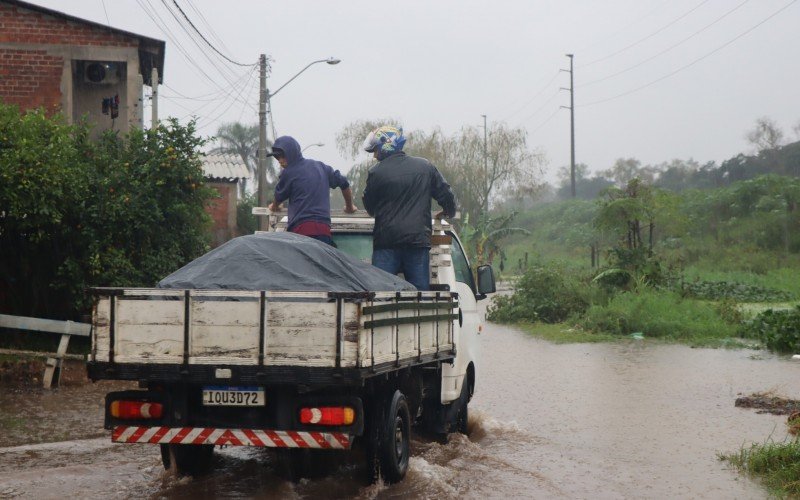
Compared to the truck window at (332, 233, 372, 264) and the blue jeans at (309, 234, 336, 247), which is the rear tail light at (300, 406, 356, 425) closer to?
the blue jeans at (309, 234, 336, 247)

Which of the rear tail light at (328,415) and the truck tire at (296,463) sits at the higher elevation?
the rear tail light at (328,415)

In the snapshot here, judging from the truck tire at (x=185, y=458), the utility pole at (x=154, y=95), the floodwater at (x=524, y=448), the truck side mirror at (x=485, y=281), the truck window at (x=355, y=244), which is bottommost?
the floodwater at (x=524, y=448)

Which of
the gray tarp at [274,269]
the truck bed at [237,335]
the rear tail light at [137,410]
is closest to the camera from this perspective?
the truck bed at [237,335]

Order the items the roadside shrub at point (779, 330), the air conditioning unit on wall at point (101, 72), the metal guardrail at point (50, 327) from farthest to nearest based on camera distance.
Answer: the air conditioning unit on wall at point (101, 72) < the roadside shrub at point (779, 330) < the metal guardrail at point (50, 327)

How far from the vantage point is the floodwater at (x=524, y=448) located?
23.4 feet

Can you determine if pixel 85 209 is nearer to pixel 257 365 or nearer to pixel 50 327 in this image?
pixel 50 327

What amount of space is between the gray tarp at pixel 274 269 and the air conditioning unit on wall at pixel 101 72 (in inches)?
670

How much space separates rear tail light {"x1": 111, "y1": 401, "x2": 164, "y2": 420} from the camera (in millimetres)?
6430

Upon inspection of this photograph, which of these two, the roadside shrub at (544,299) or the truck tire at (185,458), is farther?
the roadside shrub at (544,299)

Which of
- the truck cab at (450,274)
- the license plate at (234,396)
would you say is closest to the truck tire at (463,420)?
the truck cab at (450,274)

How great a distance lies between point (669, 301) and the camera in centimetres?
2041

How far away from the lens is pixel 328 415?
617cm

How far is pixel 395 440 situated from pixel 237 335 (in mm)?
1452

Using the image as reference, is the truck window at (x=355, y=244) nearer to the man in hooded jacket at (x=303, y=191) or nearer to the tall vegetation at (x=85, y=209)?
the man in hooded jacket at (x=303, y=191)
